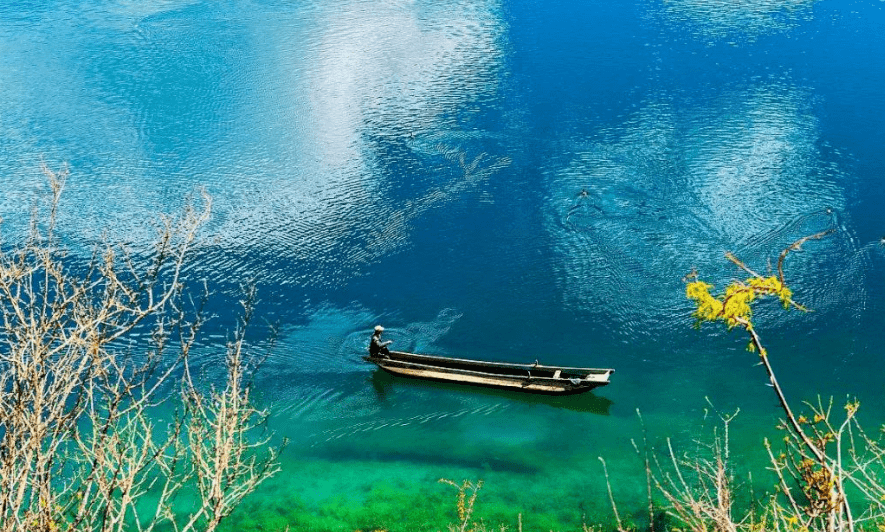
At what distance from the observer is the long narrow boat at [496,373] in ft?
58.4

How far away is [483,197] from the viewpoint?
23.6 metres

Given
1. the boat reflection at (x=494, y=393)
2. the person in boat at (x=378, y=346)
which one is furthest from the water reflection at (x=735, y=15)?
the person in boat at (x=378, y=346)

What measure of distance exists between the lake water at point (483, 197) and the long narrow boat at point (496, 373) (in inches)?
16.5

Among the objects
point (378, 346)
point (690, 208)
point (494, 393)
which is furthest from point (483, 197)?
point (494, 393)

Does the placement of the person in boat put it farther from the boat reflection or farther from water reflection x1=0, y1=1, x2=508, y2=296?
water reflection x1=0, y1=1, x2=508, y2=296

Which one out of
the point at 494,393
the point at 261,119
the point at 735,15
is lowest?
the point at 494,393

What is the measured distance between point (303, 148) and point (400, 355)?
31.9ft

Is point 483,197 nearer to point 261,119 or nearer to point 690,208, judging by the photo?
point 690,208

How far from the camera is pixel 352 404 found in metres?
18.3

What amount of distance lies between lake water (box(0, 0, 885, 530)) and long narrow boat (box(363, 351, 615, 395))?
0.42 meters

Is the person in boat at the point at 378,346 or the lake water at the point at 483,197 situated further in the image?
the person in boat at the point at 378,346

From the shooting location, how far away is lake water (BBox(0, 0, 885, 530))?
57.5 ft

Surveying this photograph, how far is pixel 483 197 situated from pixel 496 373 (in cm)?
664

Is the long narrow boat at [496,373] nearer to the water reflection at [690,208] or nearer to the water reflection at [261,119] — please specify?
the water reflection at [690,208]
